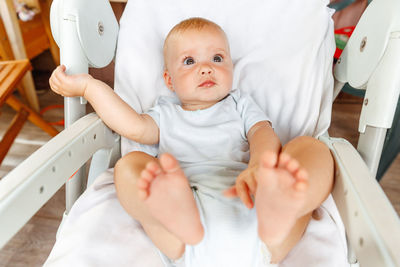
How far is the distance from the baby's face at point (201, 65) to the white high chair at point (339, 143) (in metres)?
0.16

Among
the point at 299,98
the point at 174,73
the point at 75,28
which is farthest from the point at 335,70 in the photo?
the point at 75,28

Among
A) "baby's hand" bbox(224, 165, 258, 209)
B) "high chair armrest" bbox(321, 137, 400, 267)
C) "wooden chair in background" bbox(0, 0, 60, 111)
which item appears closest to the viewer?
"high chair armrest" bbox(321, 137, 400, 267)

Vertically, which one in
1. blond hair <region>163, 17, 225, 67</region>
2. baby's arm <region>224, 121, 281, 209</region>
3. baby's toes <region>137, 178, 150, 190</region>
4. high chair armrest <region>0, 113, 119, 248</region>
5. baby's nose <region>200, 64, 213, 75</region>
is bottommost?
baby's arm <region>224, 121, 281, 209</region>

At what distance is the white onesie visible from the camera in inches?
21.2

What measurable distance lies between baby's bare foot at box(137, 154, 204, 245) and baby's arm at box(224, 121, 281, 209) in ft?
0.29

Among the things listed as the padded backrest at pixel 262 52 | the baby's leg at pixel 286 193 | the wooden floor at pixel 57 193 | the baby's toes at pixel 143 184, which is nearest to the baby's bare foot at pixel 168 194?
the baby's toes at pixel 143 184

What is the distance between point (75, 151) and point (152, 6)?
1.55 feet

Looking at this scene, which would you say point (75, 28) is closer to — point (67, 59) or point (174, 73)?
point (67, 59)

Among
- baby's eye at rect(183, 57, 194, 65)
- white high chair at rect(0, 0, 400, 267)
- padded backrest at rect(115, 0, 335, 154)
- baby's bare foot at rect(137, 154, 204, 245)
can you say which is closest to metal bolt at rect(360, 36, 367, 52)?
white high chair at rect(0, 0, 400, 267)

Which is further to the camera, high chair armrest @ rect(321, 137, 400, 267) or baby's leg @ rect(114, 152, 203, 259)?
baby's leg @ rect(114, 152, 203, 259)

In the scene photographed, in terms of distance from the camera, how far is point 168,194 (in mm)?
460

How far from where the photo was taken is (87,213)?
0.64 metres

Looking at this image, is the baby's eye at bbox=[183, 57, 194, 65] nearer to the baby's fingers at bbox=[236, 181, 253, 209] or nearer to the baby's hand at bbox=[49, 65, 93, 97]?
the baby's hand at bbox=[49, 65, 93, 97]

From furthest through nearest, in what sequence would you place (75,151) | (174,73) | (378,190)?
(174,73) < (75,151) < (378,190)
